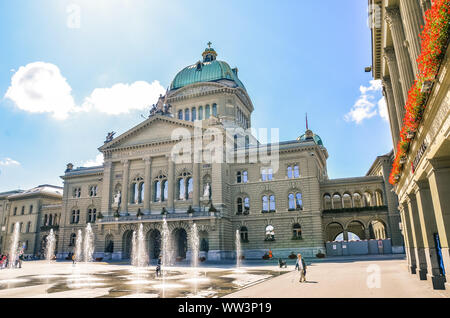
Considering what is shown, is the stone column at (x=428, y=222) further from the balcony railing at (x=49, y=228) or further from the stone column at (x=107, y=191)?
the balcony railing at (x=49, y=228)

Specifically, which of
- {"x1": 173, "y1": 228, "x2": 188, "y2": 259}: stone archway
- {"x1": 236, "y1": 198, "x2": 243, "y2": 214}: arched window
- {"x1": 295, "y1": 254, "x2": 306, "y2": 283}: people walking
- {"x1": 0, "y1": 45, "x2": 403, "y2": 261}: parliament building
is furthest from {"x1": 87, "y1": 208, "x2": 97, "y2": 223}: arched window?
{"x1": 295, "y1": 254, "x2": 306, "y2": 283}: people walking

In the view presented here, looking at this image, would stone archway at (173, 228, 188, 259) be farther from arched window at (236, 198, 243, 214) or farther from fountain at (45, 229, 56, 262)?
fountain at (45, 229, 56, 262)

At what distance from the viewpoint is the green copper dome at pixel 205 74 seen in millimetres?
62219

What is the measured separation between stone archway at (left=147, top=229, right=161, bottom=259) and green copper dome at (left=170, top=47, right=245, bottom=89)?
29.4m

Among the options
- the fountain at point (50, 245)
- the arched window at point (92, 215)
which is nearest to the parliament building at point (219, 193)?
the arched window at point (92, 215)

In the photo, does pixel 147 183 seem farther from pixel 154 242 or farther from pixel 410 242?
pixel 410 242

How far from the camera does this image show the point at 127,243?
162 feet

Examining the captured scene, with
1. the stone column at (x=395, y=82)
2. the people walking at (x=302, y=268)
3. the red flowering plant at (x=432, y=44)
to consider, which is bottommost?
the people walking at (x=302, y=268)

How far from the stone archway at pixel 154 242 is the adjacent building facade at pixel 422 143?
35.0 metres

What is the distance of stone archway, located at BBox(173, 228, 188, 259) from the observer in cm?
4772

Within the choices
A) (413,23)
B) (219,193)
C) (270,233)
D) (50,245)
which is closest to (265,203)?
(270,233)
